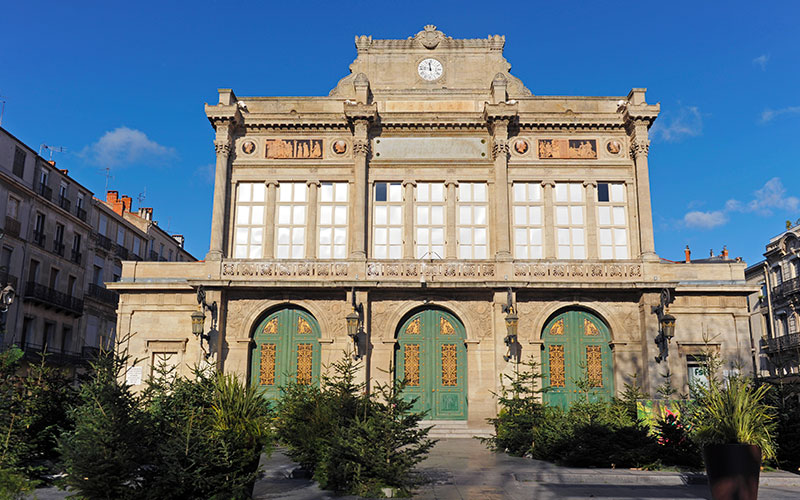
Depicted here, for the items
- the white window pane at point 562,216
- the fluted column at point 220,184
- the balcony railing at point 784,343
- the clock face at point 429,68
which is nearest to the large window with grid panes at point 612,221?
the white window pane at point 562,216

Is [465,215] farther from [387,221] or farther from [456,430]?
[456,430]

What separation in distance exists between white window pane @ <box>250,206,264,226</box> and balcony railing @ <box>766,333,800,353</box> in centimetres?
3254

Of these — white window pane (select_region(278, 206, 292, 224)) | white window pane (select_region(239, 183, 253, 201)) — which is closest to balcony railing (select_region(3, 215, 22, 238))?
white window pane (select_region(239, 183, 253, 201))

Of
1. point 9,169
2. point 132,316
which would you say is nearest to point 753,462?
point 132,316

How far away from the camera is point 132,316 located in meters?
23.3

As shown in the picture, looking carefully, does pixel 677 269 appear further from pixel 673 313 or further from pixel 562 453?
pixel 562 453

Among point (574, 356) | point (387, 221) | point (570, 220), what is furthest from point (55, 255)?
point (574, 356)

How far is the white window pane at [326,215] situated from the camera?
24406mm

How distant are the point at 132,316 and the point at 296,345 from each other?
5.99 meters

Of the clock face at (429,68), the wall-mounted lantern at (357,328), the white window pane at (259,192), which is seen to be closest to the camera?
the wall-mounted lantern at (357,328)

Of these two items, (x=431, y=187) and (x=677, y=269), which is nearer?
(x=677, y=269)

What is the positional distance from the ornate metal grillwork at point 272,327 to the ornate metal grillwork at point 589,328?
1088 centimetres

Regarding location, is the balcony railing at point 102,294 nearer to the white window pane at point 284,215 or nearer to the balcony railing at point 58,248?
the balcony railing at point 58,248

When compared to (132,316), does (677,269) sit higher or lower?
higher
